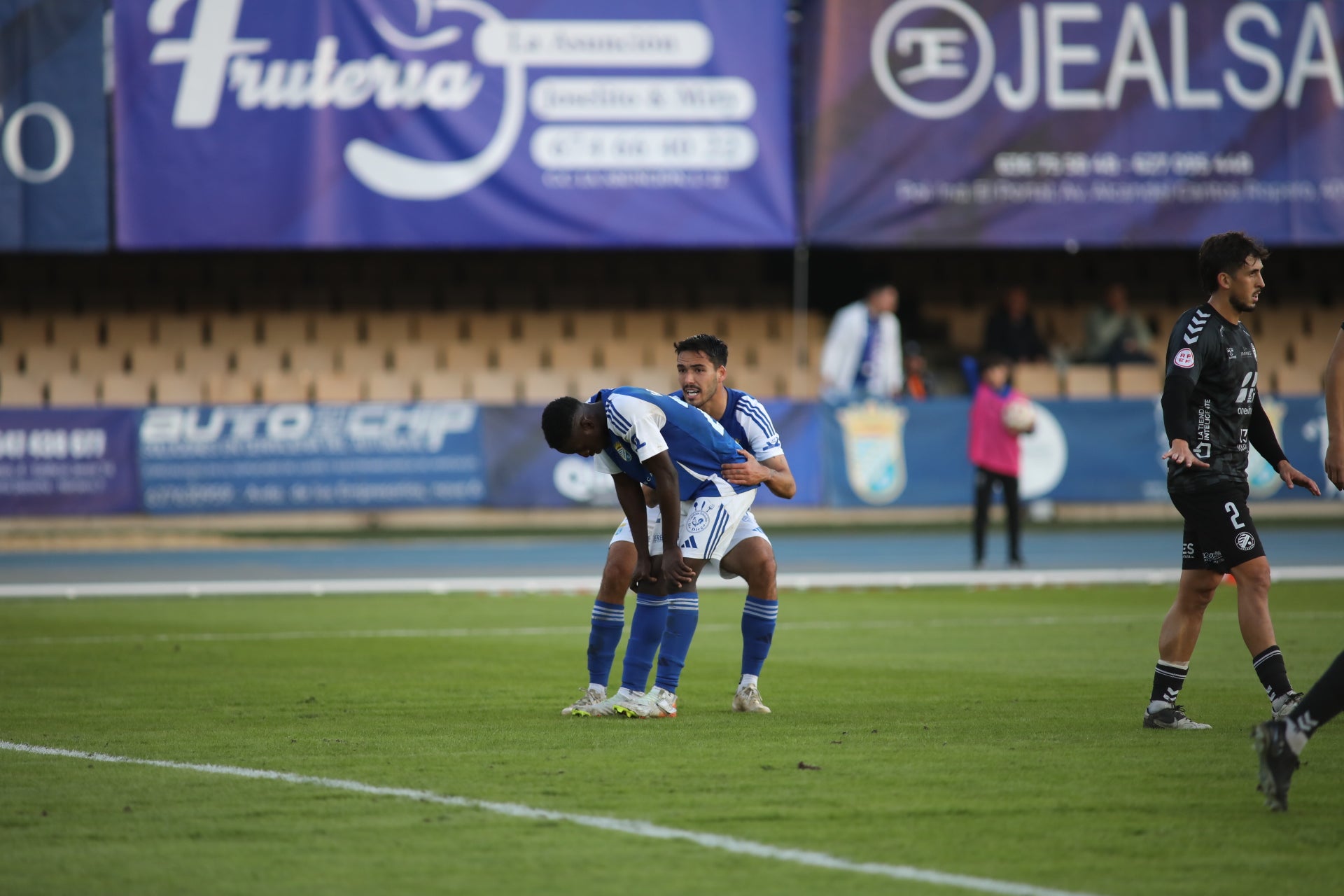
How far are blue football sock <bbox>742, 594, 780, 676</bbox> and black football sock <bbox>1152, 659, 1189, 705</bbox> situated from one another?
72.7 inches

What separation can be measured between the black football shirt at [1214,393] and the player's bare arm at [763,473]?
1.83m

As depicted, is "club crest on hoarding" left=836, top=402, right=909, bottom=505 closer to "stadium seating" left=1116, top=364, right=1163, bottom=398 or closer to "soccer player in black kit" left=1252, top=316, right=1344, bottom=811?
"stadium seating" left=1116, top=364, right=1163, bottom=398

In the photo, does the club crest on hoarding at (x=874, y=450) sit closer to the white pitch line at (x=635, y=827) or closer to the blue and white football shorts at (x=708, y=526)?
the blue and white football shorts at (x=708, y=526)

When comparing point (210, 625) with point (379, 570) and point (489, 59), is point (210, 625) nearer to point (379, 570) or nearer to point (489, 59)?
point (379, 570)

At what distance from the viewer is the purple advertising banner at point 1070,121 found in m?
23.1

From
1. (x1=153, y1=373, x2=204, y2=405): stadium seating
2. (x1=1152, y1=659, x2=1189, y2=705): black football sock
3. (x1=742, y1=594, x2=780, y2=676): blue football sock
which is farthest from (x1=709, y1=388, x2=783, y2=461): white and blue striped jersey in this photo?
Result: (x1=153, y1=373, x2=204, y2=405): stadium seating

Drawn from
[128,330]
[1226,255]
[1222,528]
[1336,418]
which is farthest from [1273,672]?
[128,330]

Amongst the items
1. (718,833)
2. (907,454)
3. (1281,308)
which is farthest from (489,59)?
(718,833)

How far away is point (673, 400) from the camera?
7.72m

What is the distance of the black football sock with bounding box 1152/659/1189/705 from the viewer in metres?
7.27

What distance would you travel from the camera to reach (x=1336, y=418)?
21.7 ft

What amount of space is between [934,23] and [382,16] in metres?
8.00

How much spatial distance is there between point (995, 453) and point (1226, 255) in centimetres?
948

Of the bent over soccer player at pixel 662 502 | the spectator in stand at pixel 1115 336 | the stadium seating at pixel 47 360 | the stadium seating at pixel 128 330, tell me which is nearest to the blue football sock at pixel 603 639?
the bent over soccer player at pixel 662 502
